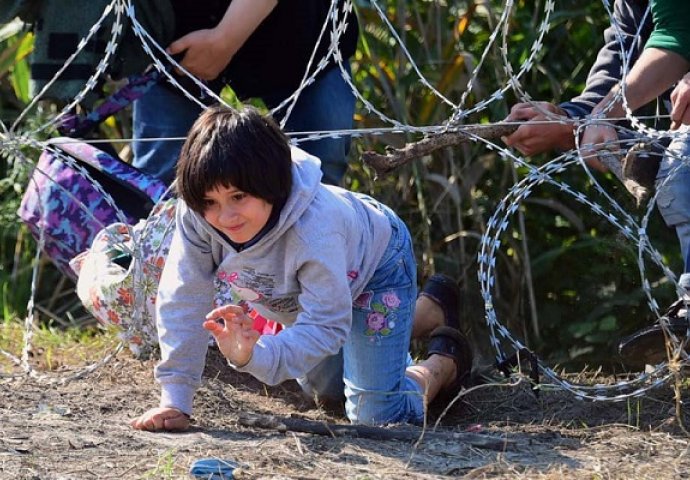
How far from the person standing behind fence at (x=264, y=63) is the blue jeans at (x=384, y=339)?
0.62 metres

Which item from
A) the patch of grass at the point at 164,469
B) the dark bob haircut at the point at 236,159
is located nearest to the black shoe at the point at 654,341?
the dark bob haircut at the point at 236,159

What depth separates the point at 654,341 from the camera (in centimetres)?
329

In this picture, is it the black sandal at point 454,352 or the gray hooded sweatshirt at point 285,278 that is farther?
the black sandal at point 454,352

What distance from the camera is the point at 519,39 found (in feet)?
16.9

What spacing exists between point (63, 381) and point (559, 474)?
153 centimetres

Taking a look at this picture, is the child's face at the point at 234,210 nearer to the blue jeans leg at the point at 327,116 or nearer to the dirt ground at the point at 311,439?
the dirt ground at the point at 311,439

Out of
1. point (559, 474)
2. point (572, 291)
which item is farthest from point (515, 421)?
point (572, 291)

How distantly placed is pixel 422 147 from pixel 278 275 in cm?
58

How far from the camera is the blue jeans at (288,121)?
3.89 m

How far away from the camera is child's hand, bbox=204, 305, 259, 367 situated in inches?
103

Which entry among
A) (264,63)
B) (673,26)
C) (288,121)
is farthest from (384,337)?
(673,26)

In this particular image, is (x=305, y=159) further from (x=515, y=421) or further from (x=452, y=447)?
(x=515, y=421)

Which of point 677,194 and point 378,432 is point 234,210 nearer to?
point 378,432

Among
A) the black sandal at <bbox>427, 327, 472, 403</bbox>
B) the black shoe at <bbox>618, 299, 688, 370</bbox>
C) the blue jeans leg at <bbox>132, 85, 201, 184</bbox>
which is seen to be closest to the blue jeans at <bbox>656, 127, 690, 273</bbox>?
the black shoe at <bbox>618, 299, 688, 370</bbox>
